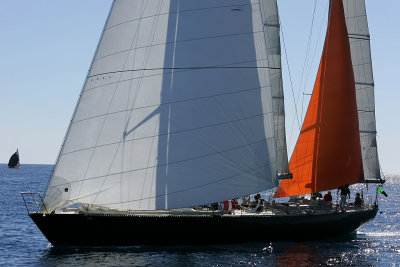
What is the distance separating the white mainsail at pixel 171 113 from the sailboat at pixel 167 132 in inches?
1.6

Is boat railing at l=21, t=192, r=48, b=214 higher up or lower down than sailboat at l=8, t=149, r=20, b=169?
lower down

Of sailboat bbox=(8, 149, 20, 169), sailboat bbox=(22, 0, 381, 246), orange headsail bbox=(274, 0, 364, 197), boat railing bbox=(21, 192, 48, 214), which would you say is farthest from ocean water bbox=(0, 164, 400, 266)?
sailboat bbox=(8, 149, 20, 169)

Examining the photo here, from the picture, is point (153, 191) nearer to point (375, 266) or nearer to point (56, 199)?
point (56, 199)

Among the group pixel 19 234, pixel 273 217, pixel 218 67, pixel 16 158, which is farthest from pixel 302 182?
pixel 16 158

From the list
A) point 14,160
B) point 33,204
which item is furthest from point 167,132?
Answer: point 14,160

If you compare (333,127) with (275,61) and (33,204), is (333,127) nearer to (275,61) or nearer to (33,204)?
(275,61)

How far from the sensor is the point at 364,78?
37.8 meters

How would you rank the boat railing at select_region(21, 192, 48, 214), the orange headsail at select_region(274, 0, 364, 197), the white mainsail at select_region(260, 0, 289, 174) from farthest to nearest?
the orange headsail at select_region(274, 0, 364, 197), the white mainsail at select_region(260, 0, 289, 174), the boat railing at select_region(21, 192, 48, 214)

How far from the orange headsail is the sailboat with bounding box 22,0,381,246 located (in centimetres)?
613

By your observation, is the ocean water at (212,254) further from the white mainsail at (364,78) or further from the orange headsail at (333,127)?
the white mainsail at (364,78)

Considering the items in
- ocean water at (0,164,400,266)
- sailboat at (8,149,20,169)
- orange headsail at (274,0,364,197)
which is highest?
sailboat at (8,149,20,169)

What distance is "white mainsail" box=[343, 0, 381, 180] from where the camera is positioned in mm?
37625

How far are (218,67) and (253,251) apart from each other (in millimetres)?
7996

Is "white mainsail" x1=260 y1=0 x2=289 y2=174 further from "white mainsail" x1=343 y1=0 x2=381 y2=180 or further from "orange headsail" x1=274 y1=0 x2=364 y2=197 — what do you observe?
"white mainsail" x1=343 y1=0 x2=381 y2=180
